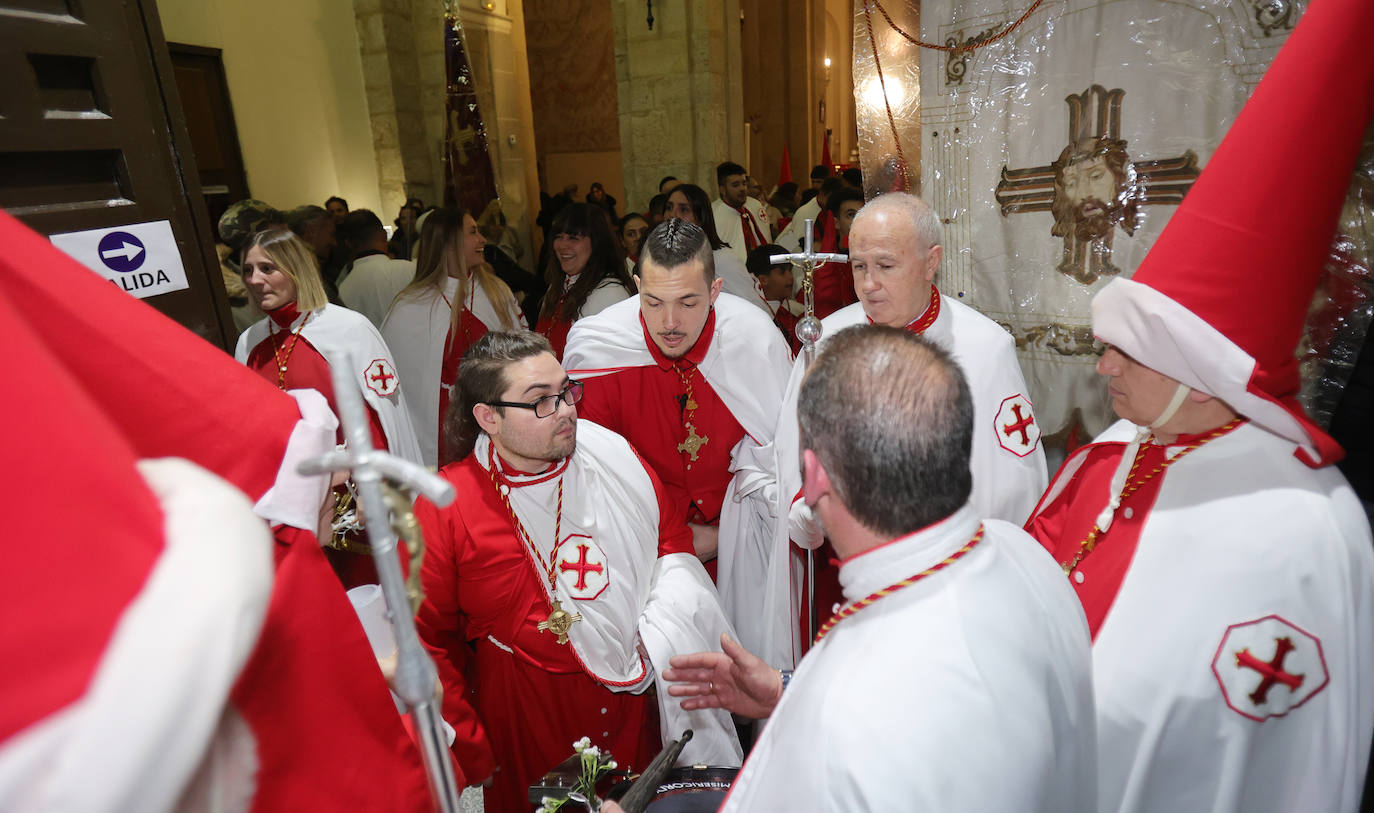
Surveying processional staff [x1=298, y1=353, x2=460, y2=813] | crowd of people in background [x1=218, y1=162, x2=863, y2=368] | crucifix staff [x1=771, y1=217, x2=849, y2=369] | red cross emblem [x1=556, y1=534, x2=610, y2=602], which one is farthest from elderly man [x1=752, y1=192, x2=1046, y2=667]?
processional staff [x1=298, y1=353, x2=460, y2=813]

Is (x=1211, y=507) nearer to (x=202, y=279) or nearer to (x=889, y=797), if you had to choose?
(x=889, y=797)

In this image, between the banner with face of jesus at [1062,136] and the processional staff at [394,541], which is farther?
the banner with face of jesus at [1062,136]

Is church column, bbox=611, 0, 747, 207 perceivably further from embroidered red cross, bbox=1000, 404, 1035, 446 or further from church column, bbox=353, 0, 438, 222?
embroidered red cross, bbox=1000, 404, 1035, 446

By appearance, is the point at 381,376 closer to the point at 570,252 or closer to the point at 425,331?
the point at 425,331

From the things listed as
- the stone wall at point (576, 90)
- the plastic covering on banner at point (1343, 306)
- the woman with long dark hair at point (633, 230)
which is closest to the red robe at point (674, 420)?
the plastic covering on banner at point (1343, 306)

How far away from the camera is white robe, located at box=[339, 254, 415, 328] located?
5.92m

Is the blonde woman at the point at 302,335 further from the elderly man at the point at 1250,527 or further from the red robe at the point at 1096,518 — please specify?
the elderly man at the point at 1250,527

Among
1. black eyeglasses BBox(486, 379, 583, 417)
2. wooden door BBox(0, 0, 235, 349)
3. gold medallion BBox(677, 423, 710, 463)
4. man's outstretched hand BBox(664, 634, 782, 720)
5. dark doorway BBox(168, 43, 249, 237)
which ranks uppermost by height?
dark doorway BBox(168, 43, 249, 237)

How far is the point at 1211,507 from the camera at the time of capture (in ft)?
5.91

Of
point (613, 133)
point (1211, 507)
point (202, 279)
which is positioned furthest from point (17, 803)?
point (613, 133)

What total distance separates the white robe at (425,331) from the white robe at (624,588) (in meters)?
2.63

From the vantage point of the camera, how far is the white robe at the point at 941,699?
116 cm

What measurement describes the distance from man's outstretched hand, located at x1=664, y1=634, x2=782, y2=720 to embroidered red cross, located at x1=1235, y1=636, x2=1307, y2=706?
3.43 ft

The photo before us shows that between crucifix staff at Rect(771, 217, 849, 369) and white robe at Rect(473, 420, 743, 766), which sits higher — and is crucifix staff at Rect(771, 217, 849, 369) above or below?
above
